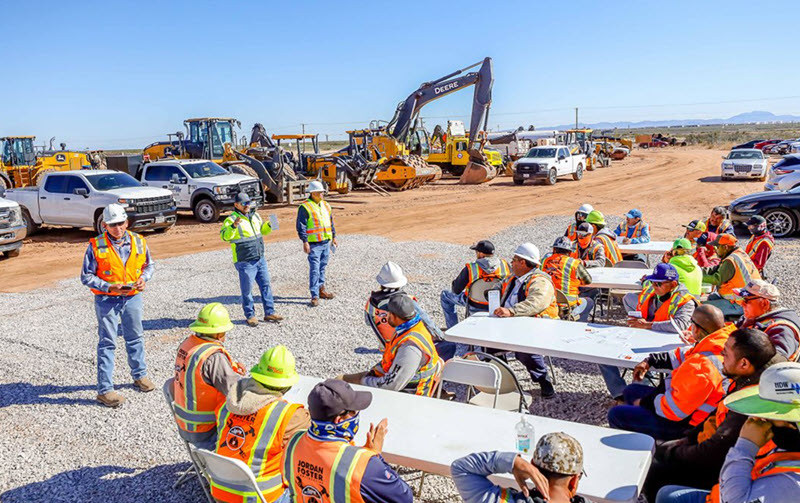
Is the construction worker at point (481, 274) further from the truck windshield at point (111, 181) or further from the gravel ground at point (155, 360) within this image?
the truck windshield at point (111, 181)

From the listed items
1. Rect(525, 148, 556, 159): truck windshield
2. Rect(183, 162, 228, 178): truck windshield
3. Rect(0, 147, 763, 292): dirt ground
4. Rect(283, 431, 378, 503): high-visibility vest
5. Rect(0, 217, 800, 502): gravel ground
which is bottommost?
Rect(0, 217, 800, 502): gravel ground

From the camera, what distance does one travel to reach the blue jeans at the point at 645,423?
4105 mm

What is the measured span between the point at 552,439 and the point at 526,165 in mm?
27270

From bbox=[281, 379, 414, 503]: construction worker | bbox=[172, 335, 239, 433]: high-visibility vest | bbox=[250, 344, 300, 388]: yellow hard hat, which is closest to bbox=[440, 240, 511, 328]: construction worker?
bbox=[172, 335, 239, 433]: high-visibility vest

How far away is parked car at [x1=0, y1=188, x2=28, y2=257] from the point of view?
13.4 metres

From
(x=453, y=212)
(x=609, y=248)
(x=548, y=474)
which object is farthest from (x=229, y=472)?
(x=453, y=212)

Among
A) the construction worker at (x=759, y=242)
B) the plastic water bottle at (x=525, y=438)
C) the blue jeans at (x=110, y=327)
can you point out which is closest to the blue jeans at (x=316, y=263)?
the blue jeans at (x=110, y=327)

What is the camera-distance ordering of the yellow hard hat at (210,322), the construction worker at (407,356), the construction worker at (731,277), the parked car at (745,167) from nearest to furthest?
the yellow hard hat at (210,322), the construction worker at (407,356), the construction worker at (731,277), the parked car at (745,167)

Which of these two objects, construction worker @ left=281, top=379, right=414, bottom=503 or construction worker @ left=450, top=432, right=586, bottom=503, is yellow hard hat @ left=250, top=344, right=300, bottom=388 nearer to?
construction worker @ left=281, top=379, right=414, bottom=503

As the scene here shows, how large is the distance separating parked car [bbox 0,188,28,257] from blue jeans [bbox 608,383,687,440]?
13.8 meters

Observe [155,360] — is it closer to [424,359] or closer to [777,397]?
[424,359]

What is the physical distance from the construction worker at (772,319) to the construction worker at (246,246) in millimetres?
5673

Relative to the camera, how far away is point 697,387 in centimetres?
378

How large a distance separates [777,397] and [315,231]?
274 inches
